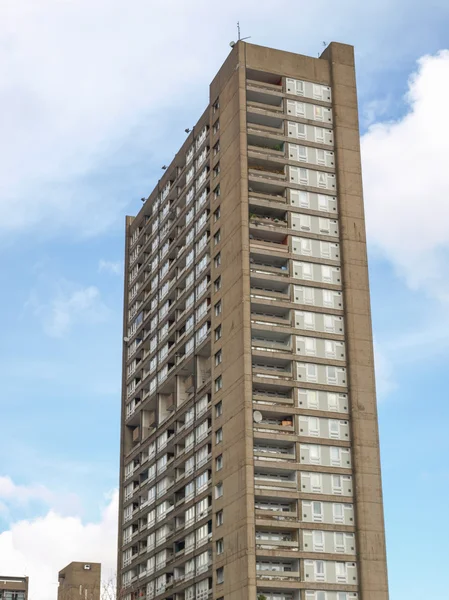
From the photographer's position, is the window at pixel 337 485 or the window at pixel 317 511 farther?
the window at pixel 337 485

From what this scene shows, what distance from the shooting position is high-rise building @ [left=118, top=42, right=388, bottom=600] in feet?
284

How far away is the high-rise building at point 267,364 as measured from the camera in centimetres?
8656

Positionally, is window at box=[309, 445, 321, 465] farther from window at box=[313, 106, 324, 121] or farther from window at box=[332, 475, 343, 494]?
window at box=[313, 106, 324, 121]

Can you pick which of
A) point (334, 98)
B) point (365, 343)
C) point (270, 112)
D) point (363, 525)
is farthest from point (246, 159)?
point (363, 525)

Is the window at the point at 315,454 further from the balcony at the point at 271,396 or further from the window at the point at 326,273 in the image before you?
the window at the point at 326,273

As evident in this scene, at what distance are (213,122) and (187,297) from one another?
62.4 ft

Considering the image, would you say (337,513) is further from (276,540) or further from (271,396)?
Answer: (271,396)

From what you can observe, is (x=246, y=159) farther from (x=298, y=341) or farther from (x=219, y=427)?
(x=219, y=427)

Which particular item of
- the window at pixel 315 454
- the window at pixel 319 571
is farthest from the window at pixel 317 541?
the window at pixel 315 454

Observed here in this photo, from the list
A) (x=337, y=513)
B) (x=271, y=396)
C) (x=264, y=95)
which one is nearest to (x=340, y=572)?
(x=337, y=513)

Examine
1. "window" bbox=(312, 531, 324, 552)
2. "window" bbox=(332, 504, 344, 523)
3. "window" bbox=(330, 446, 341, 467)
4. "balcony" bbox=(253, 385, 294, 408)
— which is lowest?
"window" bbox=(312, 531, 324, 552)

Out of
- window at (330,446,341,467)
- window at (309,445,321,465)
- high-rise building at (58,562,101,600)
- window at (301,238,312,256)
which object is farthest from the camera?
high-rise building at (58,562,101,600)

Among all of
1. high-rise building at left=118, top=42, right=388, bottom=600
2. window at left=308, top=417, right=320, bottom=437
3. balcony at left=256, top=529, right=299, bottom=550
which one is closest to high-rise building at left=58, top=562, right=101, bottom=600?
high-rise building at left=118, top=42, right=388, bottom=600

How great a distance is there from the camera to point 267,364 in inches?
3666
